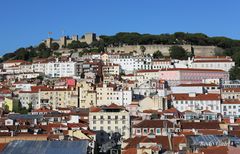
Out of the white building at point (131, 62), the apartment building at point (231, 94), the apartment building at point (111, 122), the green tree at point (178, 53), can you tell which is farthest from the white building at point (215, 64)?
the apartment building at point (111, 122)

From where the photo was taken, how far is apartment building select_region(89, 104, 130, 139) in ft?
138

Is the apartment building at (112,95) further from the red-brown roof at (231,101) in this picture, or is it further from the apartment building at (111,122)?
the apartment building at (111,122)

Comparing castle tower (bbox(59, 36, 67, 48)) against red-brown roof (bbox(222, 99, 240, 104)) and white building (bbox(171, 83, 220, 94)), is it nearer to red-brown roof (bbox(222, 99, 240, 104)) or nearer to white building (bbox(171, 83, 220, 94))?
white building (bbox(171, 83, 220, 94))

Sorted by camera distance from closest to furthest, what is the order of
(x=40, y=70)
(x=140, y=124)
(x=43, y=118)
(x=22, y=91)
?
(x=140, y=124) → (x=43, y=118) → (x=22, y=91) → (x=40, y=70)

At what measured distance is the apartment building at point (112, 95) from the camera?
60.7 meters

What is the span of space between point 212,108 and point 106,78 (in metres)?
19.5

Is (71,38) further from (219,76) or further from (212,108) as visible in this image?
(212,108)

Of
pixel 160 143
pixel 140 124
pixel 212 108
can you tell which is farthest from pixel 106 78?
pixel 160 143

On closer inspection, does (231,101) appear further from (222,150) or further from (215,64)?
(222,150)

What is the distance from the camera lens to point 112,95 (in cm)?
6128

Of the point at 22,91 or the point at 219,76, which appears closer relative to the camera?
the point at 22,91

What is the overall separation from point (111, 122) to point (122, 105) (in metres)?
15.9

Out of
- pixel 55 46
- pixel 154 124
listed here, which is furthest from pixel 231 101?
pixel 55 46

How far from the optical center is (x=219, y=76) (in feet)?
245
